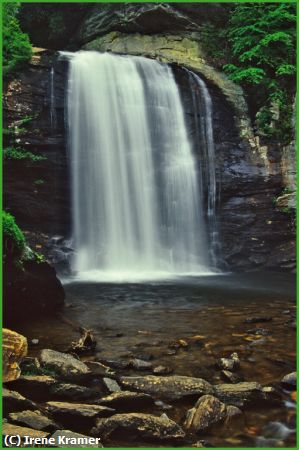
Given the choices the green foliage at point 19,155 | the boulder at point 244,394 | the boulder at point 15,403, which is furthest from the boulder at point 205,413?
the green foliage at point 19,155

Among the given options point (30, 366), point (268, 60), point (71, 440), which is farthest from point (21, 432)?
point (268, 60)

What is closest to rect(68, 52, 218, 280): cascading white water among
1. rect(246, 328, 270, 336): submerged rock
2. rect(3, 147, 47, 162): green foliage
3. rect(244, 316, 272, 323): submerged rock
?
rect(3, 147, 47, 162): green foliage

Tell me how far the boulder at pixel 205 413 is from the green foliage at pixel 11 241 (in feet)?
13.7

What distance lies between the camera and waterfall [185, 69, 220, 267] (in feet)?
53.2

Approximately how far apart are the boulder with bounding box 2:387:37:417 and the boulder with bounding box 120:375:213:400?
1037mm

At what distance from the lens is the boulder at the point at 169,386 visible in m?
4.08

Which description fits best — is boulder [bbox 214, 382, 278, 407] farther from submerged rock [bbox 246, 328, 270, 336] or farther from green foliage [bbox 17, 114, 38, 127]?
green foliage [bbox 17, 114, 38, 127]

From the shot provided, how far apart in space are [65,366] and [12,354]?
24.1 inches

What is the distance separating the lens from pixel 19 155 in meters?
14.0

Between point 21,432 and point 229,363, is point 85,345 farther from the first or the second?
point 21,432

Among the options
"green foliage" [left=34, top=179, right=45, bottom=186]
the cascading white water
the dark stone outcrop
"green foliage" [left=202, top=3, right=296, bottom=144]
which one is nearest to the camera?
the dark stone outcrop

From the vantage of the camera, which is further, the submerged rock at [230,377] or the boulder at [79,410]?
the submerged rock at [230,377]

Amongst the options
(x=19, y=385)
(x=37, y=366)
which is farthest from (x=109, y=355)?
(x=19, y=385)

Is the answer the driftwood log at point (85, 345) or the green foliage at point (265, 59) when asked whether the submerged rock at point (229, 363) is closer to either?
the driftwood log at point (85, 345)
